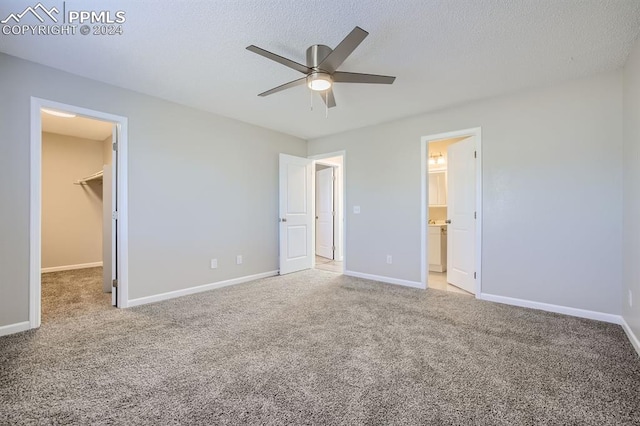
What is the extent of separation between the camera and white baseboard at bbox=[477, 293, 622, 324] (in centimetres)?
275

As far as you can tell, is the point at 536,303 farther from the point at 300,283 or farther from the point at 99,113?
the point at 99,113

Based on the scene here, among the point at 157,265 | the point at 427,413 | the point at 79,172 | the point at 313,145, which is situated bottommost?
the point at 427,413

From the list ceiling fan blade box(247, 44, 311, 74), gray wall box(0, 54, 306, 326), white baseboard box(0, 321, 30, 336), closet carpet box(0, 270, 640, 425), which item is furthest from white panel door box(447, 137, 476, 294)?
white baseboard box(0, 321, 30, 336)

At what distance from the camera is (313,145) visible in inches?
213

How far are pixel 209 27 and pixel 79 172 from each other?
506cm

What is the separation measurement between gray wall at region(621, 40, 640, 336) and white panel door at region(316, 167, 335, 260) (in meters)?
4.65

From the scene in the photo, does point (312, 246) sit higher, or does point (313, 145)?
point (313, 145)

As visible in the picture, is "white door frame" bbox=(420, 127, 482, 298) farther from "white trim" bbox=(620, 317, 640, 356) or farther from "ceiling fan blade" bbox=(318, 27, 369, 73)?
"ceiling fan blade" bbox=(318, 27, 369, 73)

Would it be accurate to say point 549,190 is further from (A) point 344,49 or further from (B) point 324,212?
(B) point 324,212

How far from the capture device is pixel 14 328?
2.54 metres

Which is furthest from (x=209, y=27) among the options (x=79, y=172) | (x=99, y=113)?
(x=79, y=172)

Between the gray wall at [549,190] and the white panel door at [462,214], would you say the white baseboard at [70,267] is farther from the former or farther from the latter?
the white panel door at [462,214]

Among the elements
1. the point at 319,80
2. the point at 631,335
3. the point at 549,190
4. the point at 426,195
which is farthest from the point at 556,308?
the point at 319,80

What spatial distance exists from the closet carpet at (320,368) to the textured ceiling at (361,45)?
2.39m
